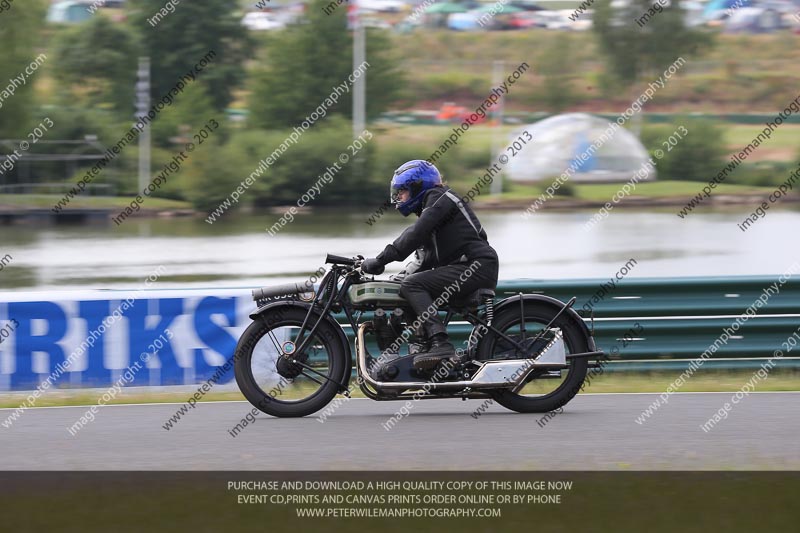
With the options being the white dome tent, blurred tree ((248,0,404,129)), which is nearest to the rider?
the white dome tent

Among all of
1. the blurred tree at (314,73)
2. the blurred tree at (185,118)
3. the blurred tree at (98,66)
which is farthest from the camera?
the blurred tree at (314,73)

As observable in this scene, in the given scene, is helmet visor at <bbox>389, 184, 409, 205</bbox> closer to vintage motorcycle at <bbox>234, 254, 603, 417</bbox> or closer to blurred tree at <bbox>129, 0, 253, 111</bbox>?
vintage motorcycle at <bbox>234, 254, 603, 417</bbox>

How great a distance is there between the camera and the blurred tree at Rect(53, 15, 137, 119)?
1271 inches

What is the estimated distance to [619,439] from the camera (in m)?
6.81

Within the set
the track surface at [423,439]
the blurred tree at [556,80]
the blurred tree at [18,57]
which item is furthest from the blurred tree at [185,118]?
the track surface at [423,439]

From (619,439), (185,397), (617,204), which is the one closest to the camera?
(619,439)

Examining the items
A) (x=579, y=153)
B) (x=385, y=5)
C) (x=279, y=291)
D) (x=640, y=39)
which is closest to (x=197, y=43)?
(x=385, y=5)

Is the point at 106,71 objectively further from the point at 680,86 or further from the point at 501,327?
the point at 501,327

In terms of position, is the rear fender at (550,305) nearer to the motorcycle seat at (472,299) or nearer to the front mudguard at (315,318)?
the motorcycle seat at (472,299)

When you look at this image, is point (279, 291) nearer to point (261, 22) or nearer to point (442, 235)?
point (442, 235)

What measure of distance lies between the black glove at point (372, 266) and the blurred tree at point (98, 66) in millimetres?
25693

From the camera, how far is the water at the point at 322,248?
19.6 metres

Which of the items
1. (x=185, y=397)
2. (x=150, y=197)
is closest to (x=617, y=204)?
(x=150, y=197)
